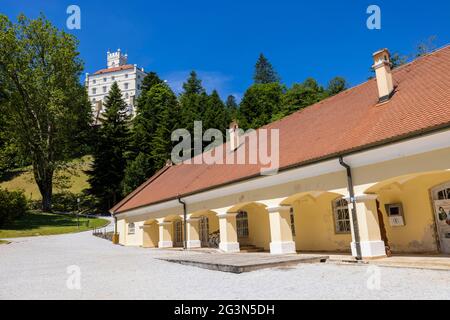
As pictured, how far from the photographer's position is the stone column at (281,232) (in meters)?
13.2

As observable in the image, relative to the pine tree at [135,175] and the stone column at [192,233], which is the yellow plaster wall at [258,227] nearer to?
the stone column at [192,233]

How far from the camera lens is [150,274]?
9.63 metres

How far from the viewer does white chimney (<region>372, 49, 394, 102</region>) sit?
12203 millimetres

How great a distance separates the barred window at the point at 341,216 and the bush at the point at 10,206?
2788 centimetres

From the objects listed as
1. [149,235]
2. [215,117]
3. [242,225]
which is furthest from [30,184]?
[242,225]

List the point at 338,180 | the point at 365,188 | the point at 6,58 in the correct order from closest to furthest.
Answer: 1. the point at 365,188
2. the point at 338,180
3. the point at 6,58

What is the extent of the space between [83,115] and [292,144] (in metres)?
37.3

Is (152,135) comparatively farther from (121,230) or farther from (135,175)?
(121,230)

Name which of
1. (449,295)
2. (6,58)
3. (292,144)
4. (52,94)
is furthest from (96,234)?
(449,295)

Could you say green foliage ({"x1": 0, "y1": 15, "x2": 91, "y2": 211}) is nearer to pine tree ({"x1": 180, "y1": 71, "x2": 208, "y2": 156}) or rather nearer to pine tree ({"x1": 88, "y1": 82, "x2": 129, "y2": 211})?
pine tree ({"x1": 88, "y1": 82, "x2": 129, "y2": 211})

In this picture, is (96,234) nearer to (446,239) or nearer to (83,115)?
(83,115)

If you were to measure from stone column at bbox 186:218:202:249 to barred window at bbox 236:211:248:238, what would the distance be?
211 cm

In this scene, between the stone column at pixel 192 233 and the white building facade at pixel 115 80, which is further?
the white building facade at pixel 115 80

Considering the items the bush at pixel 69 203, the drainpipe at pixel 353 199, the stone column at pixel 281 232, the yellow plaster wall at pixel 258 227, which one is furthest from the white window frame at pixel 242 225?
the bush at pixel 69 203
